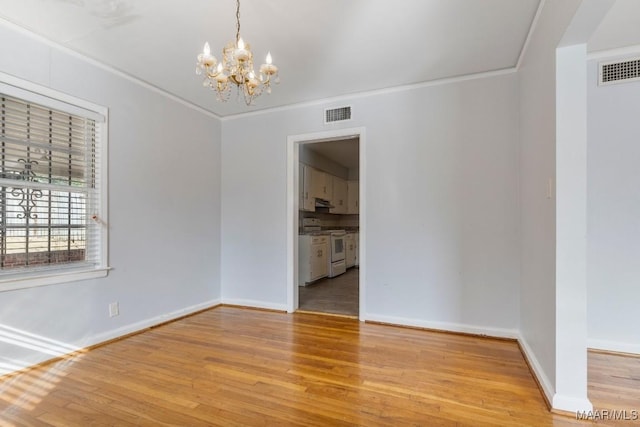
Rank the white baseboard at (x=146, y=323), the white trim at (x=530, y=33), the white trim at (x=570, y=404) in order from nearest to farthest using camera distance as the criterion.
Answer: the white trim at (x=570, y=404) → the white trim at (x=530, y=33) → the white baseboard at (x=146, y=323)

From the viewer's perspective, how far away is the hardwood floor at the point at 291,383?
178 centimetres

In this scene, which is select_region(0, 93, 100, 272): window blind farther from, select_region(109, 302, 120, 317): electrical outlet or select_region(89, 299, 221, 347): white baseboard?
select_region(89, 299, 221, 347): white baseboard

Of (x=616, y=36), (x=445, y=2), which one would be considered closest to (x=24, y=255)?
(x=445, y=2)

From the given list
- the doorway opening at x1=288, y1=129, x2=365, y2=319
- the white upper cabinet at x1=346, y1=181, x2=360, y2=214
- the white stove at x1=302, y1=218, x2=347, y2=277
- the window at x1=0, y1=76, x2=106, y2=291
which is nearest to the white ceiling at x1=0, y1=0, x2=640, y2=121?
the window at x1=0, y1=76, x2=106, y2=291

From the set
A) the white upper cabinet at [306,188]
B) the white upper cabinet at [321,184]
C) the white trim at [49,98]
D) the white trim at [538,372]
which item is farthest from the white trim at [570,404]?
the white upper cabinet at [321,184]

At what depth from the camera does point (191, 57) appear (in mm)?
2812

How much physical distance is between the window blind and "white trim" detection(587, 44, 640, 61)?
445 cm

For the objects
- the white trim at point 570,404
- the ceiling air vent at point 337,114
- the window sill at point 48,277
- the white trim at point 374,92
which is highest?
the white trim at point 374,92

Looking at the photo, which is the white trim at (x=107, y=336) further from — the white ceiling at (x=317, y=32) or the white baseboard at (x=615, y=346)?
the white baseboard at (x=615, y=346)

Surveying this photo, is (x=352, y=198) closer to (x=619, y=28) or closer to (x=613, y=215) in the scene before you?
(x=613, y=215)

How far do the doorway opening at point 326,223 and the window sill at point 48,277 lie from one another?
6.47 ft

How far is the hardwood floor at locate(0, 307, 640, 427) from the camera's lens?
1782mm

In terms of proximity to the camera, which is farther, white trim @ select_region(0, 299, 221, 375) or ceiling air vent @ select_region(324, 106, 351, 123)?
ceiling air vent @ select_region(324, 106, 351, 123)

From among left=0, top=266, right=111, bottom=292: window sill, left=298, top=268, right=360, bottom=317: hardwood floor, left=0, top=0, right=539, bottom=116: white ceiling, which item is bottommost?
left=298, top=268, right=360, bottom=317: hardwood floor
